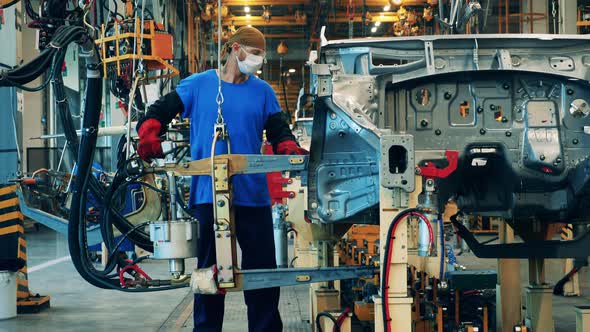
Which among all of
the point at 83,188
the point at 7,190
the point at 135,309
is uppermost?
the point at 83,188

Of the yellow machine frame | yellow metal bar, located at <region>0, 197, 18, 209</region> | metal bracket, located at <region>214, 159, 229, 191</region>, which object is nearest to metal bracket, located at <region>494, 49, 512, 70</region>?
metal bracket, located at <region>214, 159, 229, 191</region>

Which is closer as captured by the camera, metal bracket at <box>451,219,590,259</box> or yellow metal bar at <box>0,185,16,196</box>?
metal bracket at <box>451,219,590,259</box>

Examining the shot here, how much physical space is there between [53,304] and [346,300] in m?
2.84

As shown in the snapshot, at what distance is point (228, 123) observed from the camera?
404cm

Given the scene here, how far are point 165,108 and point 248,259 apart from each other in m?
0.88

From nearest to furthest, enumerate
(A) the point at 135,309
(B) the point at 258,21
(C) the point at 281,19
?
(A) the point at 135,309, (B) the point at 258,21, (C) the point at 281,19

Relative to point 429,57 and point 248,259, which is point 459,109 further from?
point 248,259

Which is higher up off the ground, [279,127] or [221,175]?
[279,127]

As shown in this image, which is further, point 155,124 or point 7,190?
point 7,190

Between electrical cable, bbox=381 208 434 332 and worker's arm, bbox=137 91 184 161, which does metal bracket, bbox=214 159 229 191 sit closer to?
worker's arm, bbox=137 91 184 161

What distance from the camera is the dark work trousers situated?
4016 mm

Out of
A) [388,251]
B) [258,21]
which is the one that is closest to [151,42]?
[388,251]

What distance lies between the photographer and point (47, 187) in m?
8.05

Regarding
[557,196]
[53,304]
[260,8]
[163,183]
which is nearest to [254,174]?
[557,196]
